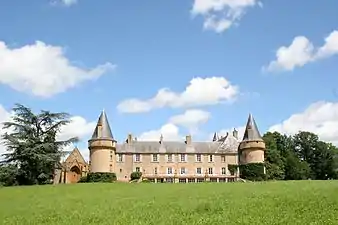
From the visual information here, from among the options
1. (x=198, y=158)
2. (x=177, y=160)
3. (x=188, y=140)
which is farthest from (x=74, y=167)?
(x=198, y=158)

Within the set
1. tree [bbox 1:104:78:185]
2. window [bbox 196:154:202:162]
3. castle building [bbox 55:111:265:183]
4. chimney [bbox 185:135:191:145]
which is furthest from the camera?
chimney [bbox 185:135:191:145]

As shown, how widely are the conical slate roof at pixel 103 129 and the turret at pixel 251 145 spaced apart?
21342mm

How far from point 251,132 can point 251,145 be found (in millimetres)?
2314

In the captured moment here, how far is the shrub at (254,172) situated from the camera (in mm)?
72000

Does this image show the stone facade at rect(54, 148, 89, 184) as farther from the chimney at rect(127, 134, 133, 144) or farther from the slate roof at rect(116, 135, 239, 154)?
the chimney at rect(127, 134, 133, 144)

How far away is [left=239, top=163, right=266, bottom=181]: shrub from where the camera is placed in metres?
72.0

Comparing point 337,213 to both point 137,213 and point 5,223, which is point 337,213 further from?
point 5,223

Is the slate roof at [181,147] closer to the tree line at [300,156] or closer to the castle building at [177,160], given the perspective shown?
the castle building at [177,160]

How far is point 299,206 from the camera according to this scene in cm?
2234

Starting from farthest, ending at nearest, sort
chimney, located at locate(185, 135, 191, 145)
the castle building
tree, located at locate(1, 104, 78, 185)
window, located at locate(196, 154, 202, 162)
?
chimney, located at locate(185, 135, 191, 145)
window, located at locate(196, 154, 202, 162)
the castle building
tree, located at locate(1, 104, 78, 185)

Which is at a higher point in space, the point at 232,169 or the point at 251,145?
the point at 251,145

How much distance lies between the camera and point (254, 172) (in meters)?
72.5

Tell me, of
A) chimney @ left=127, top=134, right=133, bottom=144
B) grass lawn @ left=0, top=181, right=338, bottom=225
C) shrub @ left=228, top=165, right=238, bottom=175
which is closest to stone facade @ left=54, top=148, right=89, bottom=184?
chimney @ left=127, top=134, right=133, bottom=144

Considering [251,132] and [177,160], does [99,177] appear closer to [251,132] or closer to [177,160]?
[177,160]
